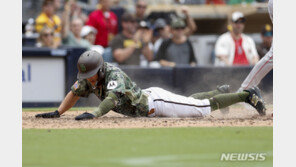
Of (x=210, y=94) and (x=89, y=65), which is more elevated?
(x=89, y=65)

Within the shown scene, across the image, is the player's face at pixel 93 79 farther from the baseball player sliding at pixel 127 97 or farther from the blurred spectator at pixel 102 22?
the blurred spectator at pixel 102 22

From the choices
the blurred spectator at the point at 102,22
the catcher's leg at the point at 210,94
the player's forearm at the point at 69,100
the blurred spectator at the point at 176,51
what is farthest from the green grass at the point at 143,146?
the blurred spectator at the point at 102,22

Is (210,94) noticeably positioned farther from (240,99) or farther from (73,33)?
(73,33)

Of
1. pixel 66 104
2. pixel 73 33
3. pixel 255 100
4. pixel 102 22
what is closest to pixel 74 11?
pixel 102 22

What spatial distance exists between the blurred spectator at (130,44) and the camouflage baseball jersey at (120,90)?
166 inches

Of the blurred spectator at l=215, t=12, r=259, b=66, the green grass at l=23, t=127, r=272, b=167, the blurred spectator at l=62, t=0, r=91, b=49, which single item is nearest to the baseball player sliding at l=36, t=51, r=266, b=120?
the green grass at l=23, t=127, r=272, b=167

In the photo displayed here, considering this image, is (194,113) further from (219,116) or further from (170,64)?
(170,64)

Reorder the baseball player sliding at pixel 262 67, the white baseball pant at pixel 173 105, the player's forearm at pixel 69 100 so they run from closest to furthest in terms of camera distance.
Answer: the player's forearm at pixel 69 100 → the white baseball pant at pixel 173 105 → the baseball player sliding at pixel 262 67

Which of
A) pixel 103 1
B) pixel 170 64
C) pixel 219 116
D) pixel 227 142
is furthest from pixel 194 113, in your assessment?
pixel 103 1

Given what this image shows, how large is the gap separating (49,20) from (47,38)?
0.69 m

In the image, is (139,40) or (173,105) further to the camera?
(139,40)

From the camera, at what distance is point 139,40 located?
1181cm

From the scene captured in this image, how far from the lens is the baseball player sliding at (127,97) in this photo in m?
6.81

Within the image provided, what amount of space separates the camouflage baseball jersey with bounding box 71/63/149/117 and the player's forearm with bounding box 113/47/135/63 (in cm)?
411
